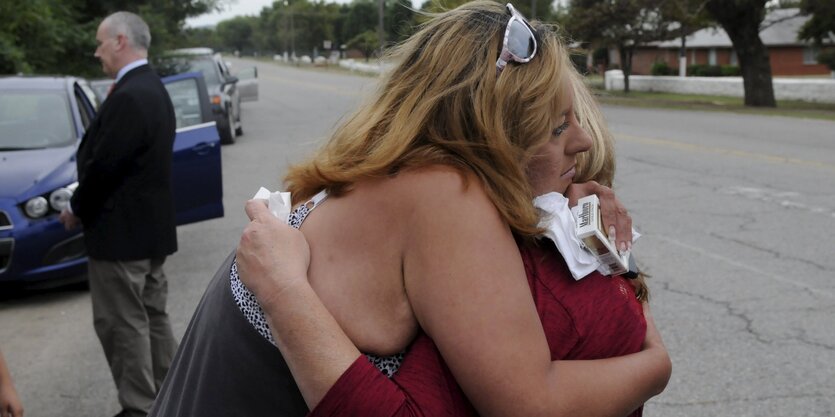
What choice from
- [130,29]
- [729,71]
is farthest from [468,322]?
[729,71]

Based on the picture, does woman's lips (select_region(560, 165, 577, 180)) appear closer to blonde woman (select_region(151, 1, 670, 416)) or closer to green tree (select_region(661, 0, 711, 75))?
blonde woman (select_region(151, 1, 670, 416))

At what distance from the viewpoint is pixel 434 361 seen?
1.62 metres

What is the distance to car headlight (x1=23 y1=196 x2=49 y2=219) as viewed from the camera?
677 cm

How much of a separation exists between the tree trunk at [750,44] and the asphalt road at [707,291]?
16.8 metres

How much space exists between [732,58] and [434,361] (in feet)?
Result: 233

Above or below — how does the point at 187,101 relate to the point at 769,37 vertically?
below

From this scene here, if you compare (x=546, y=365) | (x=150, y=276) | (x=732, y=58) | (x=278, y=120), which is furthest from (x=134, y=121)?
(x=732, y=58)

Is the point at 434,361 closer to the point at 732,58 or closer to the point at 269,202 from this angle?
the point at 269,202

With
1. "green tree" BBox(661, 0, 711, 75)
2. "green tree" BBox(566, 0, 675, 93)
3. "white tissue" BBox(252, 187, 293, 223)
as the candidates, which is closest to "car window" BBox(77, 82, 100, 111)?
"white tissue" BBox(252, 187, 293, 223)

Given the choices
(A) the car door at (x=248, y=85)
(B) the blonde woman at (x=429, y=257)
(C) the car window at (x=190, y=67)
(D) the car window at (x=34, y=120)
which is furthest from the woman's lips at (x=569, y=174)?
(A) the car door at (x=248, y=85)

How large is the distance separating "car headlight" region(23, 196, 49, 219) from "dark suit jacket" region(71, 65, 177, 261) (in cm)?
250

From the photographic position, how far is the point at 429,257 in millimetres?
1574

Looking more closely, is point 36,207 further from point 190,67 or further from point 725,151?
point 190,67

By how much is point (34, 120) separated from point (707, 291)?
5627 mm
